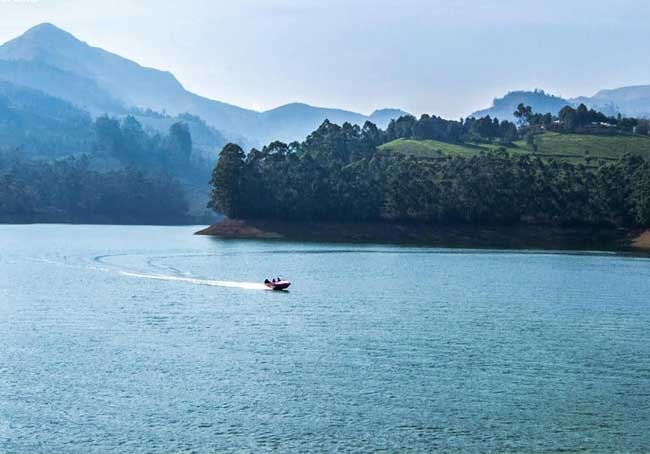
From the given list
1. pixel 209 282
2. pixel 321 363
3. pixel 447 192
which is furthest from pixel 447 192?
pixel 321 363

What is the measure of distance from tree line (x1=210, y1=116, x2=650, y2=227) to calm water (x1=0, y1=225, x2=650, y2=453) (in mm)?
75151

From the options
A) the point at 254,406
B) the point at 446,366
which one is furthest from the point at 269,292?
the point at 254,406

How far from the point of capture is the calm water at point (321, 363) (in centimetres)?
3578

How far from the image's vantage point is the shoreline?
15488 cm

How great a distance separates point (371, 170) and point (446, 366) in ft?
474

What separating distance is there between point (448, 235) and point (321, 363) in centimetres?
11628

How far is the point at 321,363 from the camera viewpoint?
157 feet

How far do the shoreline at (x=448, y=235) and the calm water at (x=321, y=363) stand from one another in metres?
65.3

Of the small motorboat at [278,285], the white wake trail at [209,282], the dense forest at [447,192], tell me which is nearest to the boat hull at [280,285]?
the small motorboat at [278,285]

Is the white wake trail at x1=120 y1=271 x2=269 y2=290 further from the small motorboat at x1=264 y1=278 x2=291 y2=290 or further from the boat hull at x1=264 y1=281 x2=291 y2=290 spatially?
the boat hull at x1=264 y1=281 x2=291 y2=290

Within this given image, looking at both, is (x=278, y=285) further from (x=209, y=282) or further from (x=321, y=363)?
(x=321, y=363)

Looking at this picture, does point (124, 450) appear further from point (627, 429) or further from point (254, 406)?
point (627, 429)

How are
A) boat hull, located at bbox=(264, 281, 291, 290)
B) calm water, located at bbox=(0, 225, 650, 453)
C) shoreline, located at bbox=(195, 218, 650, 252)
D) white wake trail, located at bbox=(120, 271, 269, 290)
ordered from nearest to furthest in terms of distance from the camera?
calm water, located at bbox=(0, 225, 650, 453) → boat hull, located at bbox=(264, 281, 291, 290) → white wake trail, located at bbox=(120, 271, 269, 290) → shoreline, located at bbox=(195, 218, 650, 252)

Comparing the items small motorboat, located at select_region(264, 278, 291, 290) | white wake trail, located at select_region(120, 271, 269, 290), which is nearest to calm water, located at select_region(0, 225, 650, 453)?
white wake trail, located at select_region(120, 271, 269, 290)
